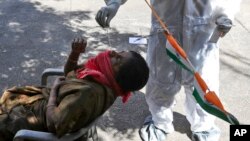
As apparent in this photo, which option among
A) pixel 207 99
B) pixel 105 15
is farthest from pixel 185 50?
pixel 207 99

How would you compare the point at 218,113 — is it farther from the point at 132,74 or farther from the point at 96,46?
the point at 96,46

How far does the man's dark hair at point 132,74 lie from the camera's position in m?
2.06

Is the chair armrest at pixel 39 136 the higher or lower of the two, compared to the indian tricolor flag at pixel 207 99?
lower

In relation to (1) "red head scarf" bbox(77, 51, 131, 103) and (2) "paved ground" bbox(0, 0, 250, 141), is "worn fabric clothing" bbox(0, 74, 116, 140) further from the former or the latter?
(2) "paved ground" bbox(0, 0, 250, 141)

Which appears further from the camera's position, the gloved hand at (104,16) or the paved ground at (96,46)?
the paved ground at (96,46)

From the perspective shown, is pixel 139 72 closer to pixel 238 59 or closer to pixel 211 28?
pixel 211 28

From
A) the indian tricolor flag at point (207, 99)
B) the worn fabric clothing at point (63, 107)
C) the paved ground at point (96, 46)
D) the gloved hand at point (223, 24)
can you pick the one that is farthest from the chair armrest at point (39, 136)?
the paved ground at point (96, 46)

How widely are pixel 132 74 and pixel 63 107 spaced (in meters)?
0.41

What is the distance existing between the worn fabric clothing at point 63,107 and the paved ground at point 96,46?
1.17 m

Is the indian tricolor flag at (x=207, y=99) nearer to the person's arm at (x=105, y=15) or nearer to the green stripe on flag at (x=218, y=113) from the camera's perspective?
the green stripe on flag at (x=218, y=113)

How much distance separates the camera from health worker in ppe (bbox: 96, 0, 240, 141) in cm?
252

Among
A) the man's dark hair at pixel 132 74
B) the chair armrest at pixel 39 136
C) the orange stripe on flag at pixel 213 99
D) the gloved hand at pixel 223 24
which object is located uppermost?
the gloved hand at pixel 223 24

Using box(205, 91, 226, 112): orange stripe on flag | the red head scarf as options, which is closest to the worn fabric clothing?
the red head scarf

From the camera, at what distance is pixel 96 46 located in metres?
4.85
